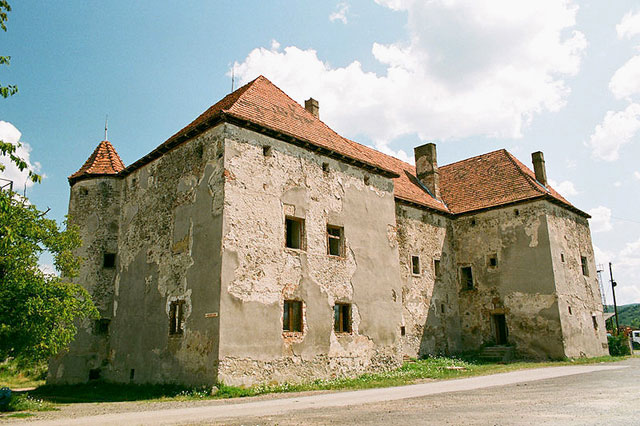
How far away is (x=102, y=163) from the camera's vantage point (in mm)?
20156

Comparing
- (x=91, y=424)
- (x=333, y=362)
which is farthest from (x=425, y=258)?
(x=91, y=424)

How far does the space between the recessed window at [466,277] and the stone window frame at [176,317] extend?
15.6 m

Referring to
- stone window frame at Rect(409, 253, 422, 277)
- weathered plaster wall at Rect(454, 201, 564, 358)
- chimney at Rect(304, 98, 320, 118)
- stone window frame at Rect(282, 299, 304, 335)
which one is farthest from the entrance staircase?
chimney at Rect(304, 98, 320, 118)

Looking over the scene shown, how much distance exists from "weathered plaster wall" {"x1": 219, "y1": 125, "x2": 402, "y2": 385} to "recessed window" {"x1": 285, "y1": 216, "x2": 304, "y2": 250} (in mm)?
205

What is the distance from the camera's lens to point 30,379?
20766 mm

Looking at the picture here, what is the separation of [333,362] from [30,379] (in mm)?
14283

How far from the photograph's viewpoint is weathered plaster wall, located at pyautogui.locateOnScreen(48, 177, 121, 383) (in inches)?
685

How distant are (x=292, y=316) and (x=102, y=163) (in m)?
11.3

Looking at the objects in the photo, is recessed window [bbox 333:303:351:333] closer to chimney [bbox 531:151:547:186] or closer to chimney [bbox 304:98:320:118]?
chimney [bbox 304:98:320:118]

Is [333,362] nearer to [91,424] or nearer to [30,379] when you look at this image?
[91,424]

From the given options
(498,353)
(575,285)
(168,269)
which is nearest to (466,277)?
(498,353)

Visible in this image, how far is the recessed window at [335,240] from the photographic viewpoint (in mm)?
17009

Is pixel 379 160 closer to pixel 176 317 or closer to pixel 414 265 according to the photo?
pixel 414 265

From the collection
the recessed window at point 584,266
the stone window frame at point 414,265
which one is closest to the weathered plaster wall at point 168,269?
the stone window frame at point 414,265
